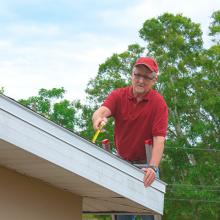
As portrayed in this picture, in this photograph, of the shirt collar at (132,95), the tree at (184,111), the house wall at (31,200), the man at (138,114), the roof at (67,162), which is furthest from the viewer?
the tree at (184,111)

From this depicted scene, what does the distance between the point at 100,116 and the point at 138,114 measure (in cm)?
26

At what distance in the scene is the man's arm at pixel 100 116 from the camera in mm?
4672

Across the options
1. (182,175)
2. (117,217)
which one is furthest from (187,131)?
(117,217)

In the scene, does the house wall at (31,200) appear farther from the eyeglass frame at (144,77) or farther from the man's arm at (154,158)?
the eyeglass frame at (144,77)

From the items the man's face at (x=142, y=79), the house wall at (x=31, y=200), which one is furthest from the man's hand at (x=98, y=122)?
the house wall at (x=31, y=200)

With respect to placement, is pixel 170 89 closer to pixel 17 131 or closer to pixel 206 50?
pixel 206 50

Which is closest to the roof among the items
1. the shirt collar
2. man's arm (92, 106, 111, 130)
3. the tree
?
man's arm (92, 106, 111, 130)

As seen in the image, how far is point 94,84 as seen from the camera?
29188mm

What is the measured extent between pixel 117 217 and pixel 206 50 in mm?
22393

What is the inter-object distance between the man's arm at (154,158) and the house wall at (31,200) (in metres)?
0.73

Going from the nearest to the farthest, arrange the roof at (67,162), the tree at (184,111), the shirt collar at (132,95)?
the roof at (67,162), the shirt collar at (132,95), the tree at (184,111)

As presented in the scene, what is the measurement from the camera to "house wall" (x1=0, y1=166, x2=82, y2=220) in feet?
14.5

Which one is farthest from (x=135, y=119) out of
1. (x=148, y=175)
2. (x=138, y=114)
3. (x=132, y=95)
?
(x=148, y=175)

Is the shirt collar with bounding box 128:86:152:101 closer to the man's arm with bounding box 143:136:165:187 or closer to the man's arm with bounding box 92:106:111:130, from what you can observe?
the man's arm with bounding box 92:106:111:130
